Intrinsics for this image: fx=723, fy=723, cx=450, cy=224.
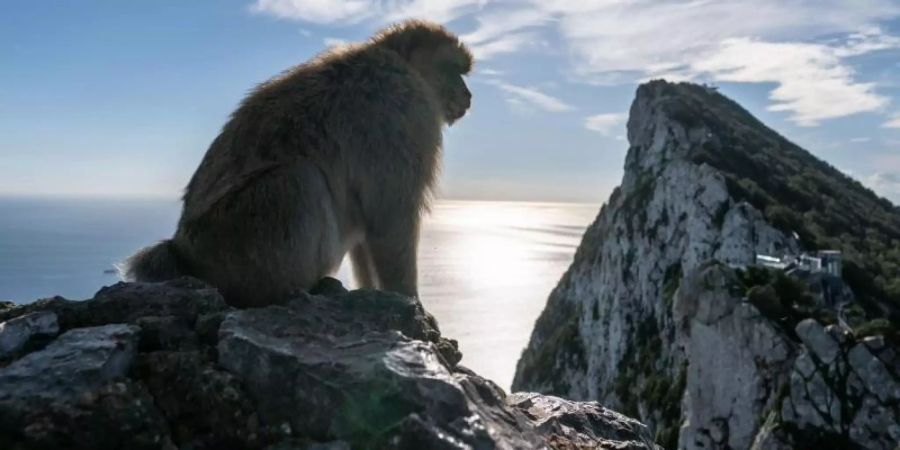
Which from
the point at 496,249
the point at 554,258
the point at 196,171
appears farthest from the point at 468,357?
the point at 496,249

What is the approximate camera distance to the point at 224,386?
2355mm

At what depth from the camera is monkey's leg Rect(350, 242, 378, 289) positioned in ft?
15.0

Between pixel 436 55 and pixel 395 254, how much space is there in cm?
148

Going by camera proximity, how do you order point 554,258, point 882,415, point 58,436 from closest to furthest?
point 58,436 → point 882,415 → point 554,258

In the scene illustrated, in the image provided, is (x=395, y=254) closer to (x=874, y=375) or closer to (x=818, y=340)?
(x=874, y=375)

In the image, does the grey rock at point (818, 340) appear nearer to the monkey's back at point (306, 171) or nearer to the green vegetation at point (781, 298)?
the green vegetation at point (781, 298)

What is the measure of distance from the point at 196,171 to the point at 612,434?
2788mm

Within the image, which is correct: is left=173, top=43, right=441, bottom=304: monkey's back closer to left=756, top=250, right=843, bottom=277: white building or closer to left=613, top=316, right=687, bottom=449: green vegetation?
left=613, top=316, right=687, bottom=449: green vegetation

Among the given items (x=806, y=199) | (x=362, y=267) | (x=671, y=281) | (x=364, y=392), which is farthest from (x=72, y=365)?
(x=806, y=199)

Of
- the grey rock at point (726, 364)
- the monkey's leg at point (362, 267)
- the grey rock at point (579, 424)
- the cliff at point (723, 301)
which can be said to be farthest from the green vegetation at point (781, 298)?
the grey rock at point (579, 424)

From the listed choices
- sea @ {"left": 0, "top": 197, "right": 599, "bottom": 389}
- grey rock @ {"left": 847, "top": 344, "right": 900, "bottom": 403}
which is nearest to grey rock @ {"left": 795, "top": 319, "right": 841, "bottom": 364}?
grey rock @ {"left": 847, "top": 344, "right": 900, "bottom": 403}

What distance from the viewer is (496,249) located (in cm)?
14412

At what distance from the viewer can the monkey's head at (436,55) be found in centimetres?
481

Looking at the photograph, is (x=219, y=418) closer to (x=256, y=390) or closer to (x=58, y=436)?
(x=256, y=390)
